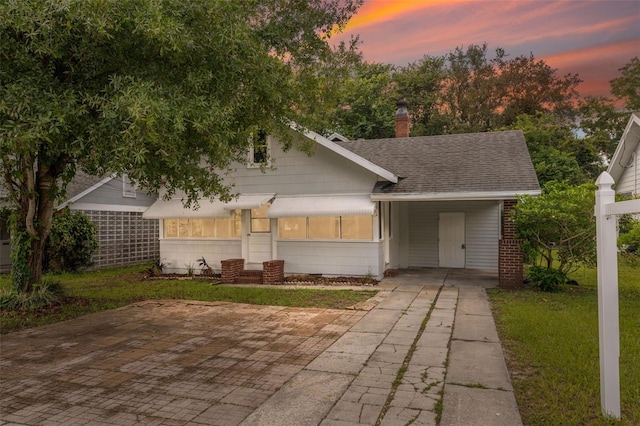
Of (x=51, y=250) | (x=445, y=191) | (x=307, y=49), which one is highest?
(x=307, y=49)

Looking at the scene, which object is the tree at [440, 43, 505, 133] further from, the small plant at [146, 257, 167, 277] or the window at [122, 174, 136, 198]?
the small plant at [146, 257, 167, 277]

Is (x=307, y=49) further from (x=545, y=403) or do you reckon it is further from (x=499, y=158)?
(x=545, y=403)

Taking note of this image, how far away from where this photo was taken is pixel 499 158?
45.5 ft

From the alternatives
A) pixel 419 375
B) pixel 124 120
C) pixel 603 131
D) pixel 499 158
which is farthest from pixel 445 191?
pixel 603 131

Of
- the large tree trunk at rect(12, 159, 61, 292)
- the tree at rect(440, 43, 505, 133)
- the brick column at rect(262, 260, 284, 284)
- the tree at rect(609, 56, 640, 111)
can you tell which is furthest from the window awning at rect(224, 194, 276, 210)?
the tree at rect(609, 56, 640, 111)

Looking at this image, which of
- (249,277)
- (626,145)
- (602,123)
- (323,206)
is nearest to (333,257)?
(323,206)

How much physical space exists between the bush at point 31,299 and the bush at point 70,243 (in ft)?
18.9

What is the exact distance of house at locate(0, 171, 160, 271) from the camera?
1569 cm

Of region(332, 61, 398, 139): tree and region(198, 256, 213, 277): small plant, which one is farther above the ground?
region(332, 61, 398, 139): tree

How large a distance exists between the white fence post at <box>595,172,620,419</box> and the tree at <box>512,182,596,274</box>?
23.4 ft

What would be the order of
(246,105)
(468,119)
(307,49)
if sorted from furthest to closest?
(468,119)
(307,49)
(246,105)

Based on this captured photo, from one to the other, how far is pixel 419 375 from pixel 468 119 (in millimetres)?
34120

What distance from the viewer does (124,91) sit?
584 cm

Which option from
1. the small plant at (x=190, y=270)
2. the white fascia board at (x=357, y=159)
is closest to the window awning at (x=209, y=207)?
the small plant at (x=190, y=270)
